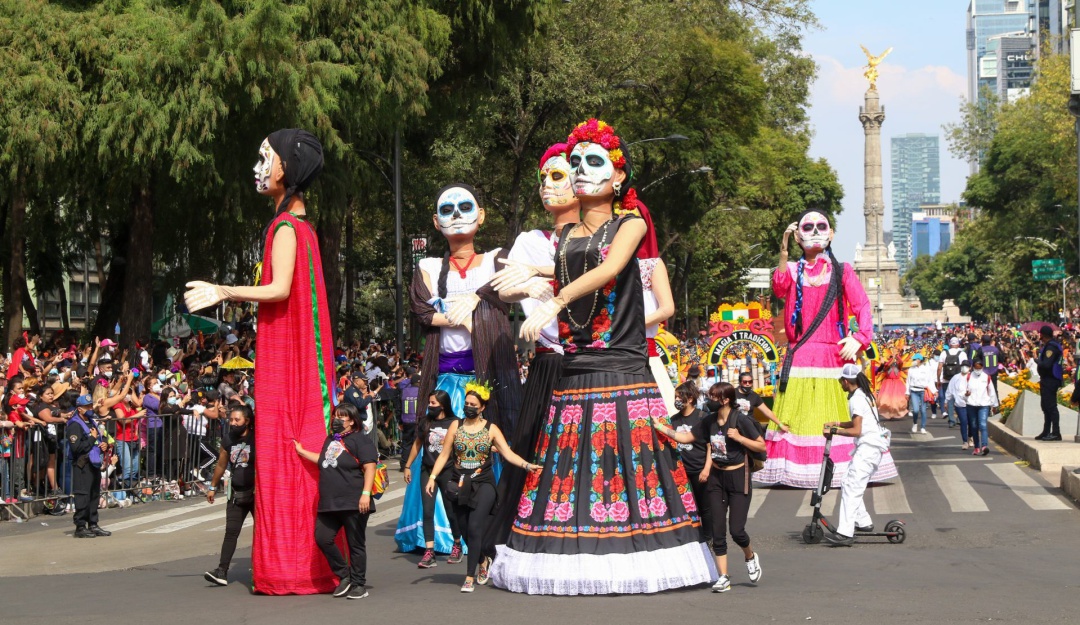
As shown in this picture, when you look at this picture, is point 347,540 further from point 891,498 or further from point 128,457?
point 128,457

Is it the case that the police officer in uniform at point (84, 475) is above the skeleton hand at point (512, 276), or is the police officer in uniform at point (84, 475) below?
below

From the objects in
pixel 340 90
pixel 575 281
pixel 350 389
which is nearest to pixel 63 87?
pixel 340 90

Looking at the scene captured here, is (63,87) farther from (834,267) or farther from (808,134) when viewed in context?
(808,134)

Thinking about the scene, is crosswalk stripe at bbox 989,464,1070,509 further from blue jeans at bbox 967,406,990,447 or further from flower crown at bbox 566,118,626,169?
flower crown at bbox 566,118,626,169

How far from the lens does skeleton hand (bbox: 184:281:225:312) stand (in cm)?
847

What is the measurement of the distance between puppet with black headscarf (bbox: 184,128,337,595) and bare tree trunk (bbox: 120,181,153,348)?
49.3 ft

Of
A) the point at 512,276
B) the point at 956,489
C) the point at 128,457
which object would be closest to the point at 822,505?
the point at 956,489

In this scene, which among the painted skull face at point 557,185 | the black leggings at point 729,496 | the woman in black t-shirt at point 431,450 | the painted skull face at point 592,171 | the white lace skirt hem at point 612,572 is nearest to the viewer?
the white lace skirt hem at point 612,572

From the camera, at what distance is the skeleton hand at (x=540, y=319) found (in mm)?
7953

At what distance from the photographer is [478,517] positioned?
374 inches

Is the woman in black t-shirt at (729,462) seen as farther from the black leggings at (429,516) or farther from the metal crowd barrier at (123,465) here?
the metal crowd barrier at (123,465)

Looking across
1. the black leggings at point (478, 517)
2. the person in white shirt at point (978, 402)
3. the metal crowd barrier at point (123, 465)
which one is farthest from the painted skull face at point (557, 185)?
the person in white shirt at point (978, 402)

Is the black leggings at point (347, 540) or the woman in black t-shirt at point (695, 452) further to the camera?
the woman in black t-shirt at point (695, 452)

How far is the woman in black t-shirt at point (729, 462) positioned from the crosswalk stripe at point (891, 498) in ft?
16.9
